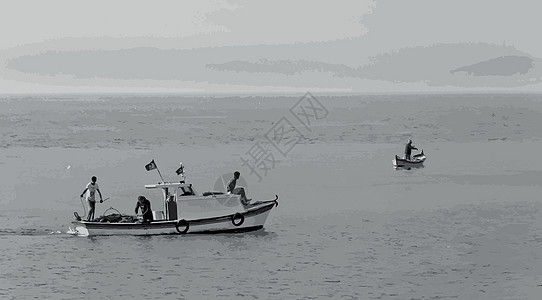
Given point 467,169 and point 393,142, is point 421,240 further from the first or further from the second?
point 393,142

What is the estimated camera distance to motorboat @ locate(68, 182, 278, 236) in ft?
157

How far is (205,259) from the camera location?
139ft

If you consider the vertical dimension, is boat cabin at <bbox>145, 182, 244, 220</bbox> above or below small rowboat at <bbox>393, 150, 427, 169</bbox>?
below

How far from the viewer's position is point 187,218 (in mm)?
48719

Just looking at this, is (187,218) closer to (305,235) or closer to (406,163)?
(305,235)

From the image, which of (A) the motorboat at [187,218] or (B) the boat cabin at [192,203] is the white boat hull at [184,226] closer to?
(A) the motorboat at [187,218]

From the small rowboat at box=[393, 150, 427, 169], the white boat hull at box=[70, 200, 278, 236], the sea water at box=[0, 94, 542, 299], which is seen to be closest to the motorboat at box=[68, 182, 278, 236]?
the white boat hull at box=[70, 200, 278, 236]

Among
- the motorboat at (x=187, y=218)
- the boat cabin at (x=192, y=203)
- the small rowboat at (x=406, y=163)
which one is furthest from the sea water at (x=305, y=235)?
the boat cabin at (x=192, y=203)

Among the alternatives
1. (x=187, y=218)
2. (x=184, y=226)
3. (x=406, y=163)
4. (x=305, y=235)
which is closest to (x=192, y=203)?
(x=187, y=218)

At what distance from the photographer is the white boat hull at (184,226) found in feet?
156

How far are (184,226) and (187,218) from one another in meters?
0.94

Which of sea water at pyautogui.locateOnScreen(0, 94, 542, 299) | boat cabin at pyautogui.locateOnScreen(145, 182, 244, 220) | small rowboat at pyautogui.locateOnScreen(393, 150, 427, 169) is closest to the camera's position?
sea water at pyautogui.locateOnScreen(0, 94, 542, 299)

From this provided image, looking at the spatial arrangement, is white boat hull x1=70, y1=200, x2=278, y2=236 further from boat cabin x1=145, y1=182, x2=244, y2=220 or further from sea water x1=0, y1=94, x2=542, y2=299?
Answer: boat cabin x1=145, y1=182, x2=244, y2=220

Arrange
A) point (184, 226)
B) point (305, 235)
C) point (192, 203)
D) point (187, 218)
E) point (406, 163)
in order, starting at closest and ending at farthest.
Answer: point (184, 226), point (305, 235), point (187, 218), point (192, 203), point (406, 163)
